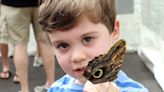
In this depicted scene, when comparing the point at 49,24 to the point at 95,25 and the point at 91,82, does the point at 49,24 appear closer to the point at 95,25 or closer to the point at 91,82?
the point at 95,25

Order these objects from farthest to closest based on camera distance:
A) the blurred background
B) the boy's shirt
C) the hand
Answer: the blurred background < the boy's shirt < the hand

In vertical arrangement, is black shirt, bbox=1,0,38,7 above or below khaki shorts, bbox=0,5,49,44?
above

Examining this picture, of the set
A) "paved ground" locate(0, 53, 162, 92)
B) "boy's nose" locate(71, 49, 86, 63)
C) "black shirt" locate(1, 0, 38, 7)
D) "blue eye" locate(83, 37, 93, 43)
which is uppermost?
"blue eye" locate(83, 37, 93, 43)

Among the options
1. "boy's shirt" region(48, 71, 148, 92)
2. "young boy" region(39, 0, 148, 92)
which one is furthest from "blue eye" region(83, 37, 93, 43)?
"boy's shirt" region(48, 71, 148, 92)

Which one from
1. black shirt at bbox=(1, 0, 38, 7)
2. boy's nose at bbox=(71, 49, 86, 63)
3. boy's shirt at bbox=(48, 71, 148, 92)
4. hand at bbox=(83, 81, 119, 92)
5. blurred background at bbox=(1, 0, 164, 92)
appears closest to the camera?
hand at bbox=(83, 81, 119, 92)

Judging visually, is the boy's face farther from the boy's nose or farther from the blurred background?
the blurred background

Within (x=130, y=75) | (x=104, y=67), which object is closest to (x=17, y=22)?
(x=130, y=75)

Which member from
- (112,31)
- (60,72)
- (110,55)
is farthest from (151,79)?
(110,55)

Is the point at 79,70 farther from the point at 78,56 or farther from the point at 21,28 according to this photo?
the point at 21,28
